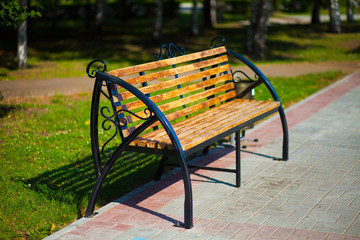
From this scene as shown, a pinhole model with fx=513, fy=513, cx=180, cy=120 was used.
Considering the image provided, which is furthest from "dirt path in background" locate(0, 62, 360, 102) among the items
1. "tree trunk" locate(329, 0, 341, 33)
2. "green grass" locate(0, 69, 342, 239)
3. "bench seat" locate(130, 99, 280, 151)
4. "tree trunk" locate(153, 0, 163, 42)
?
"tree trunk" locate(329, 0, 341, 33)

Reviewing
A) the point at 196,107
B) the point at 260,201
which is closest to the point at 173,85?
the point at 196,107

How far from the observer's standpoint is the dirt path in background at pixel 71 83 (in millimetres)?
11070

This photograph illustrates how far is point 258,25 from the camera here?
1714cm

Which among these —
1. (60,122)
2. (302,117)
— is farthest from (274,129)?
(60,122)

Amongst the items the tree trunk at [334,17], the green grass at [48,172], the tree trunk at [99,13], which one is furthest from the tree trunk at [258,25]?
the green grass at [48,172]

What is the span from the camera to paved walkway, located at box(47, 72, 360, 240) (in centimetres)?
404

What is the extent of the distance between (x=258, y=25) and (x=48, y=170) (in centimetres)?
1269

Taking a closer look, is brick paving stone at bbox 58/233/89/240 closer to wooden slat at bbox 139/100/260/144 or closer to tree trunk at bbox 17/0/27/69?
wooden slat at bbox 139/100/260/144

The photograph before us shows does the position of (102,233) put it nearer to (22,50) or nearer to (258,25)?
(22,50)

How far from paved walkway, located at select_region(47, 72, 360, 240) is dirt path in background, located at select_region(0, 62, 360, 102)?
5816mm

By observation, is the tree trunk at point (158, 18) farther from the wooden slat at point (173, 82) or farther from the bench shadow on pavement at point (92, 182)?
the bench shadow on pavement at point (92, 182)

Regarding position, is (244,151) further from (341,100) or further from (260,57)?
(260,57)

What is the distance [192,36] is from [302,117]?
14.7 m

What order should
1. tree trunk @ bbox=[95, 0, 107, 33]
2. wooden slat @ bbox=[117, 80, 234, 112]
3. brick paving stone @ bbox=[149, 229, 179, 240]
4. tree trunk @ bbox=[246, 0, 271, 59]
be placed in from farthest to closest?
tree trunk @ bbox=[95, 0, 107, 33] → tree trunk @ bbox=[246, 0, 271, 59] → wooden slat @ bbox=[117, 80, 234, 112] → brick paving stone @ bbox=[149, 229, 179, 240]
